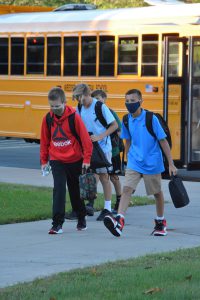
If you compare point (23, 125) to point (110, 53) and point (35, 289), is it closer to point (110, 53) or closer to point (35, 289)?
point (110, 53)

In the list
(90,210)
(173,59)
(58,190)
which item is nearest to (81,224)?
(58,190)

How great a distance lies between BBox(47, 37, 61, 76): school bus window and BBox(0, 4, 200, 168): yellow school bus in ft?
0.07

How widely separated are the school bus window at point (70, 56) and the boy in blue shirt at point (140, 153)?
9.31m

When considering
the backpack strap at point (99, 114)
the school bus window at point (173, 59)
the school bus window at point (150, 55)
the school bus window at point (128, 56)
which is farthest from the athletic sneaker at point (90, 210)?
the school bus window at point (128, 56)

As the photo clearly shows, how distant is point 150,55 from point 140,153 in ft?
26.2

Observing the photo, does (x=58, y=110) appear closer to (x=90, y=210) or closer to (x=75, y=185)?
(x=75, y=185)

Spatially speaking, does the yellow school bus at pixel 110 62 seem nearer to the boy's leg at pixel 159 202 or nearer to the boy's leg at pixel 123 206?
the boy's leg at pixel 159 202

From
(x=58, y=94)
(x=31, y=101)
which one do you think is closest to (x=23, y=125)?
(x=31, y=101)

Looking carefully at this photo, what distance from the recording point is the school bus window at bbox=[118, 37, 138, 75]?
20094 millimetres

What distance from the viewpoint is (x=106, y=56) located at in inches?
812

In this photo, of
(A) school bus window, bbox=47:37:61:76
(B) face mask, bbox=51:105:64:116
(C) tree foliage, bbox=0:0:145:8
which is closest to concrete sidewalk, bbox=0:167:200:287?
(B) face mask, bbox=51:105:64:116

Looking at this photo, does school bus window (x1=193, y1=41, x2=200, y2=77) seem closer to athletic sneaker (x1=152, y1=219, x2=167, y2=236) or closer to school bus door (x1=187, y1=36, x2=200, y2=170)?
school bus door (x1=187, y1=36, x2=200, y2=170)

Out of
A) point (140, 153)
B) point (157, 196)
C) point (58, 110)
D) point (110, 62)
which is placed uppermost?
point (110, 62)

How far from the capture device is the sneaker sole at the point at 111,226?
11.7 meters
